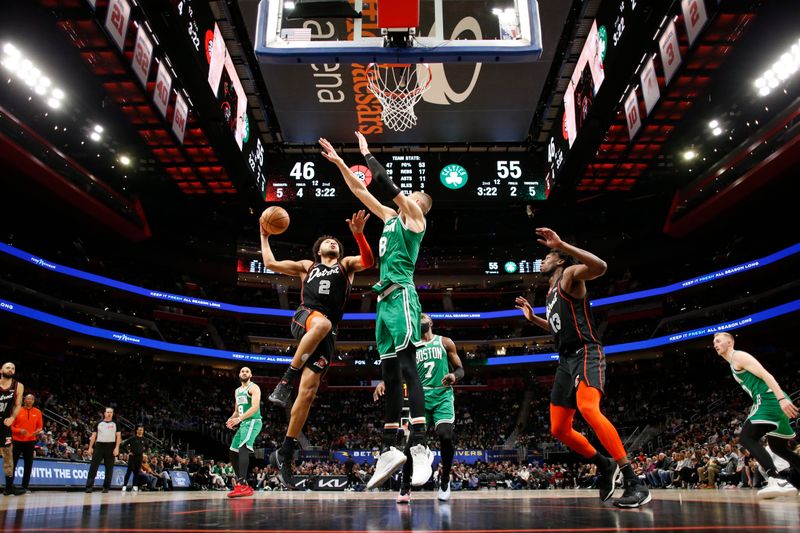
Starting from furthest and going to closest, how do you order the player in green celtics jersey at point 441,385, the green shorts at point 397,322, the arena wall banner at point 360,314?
the arena wall banner at point 360,314
the player in green celtics jersey at point 441,385
the green shorts at point 397,322

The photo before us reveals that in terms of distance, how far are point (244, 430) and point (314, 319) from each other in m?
3.29

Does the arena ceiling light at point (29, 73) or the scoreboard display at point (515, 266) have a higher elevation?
the arena ceiling light at point (29, 73)

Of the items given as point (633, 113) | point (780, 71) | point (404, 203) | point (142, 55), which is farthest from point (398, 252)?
point (780, 71)

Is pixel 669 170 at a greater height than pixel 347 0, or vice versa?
pixel 669 170

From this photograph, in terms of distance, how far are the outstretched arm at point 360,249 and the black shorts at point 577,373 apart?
188cm

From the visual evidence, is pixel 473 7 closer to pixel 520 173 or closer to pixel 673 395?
pixel 520 173

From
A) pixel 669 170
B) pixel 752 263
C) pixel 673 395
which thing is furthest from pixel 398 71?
pixel 673 395

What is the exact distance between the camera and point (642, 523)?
9.02 feet

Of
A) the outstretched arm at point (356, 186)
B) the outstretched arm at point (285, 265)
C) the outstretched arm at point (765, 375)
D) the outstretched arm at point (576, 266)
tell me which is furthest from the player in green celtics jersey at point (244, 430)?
the outstretched arm at point (765, 375)

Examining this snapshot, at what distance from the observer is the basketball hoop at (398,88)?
40.1ft

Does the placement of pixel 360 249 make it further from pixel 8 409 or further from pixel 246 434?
pixel 8 409

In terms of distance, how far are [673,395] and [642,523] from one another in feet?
91.7

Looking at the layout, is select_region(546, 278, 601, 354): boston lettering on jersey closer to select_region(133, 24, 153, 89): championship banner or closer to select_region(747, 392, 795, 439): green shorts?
select_region(747, 392, 795, 439): green shorts

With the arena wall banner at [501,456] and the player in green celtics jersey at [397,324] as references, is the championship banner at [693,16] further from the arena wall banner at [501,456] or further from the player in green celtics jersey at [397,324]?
the arena wall banner at [501,456]
